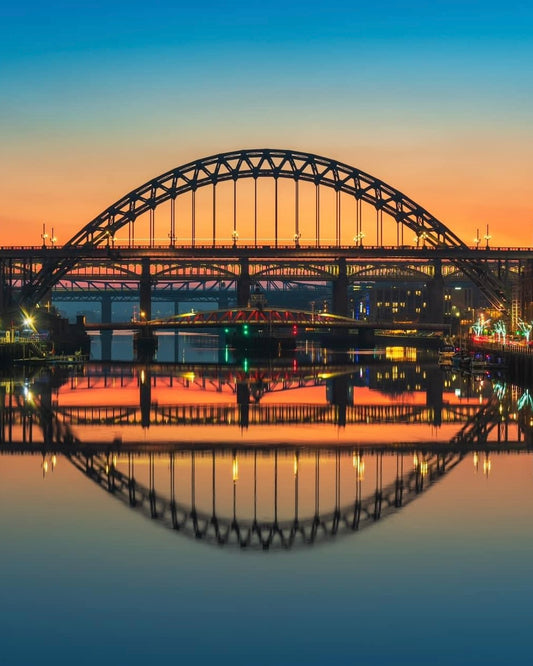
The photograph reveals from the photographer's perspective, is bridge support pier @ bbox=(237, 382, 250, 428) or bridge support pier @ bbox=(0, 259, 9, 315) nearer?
bridge support pier @ bbox=(237, 382, 250, 428)

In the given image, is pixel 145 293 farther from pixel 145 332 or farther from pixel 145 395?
pixel 145 395

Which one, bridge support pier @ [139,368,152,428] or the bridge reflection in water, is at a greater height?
bridge support pier @ [139,368,152,428]

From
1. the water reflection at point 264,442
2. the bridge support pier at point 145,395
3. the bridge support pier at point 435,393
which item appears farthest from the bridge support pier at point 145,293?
the water reflection at point 264,442

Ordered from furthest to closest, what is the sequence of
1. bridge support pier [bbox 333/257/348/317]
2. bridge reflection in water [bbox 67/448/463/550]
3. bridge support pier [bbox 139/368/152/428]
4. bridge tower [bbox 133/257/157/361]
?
1. bridge support pier [bbox 333/257/348/317]
2. bridge tower [bbox 133/257/157/361]
3. bridge support pier [bbox 139/368/152/428]
4. bridge reflection in water [bbox 67/448/463/550]

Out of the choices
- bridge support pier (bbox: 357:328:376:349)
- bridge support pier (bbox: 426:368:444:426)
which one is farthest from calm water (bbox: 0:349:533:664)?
bridge support pier (bbox: 357:328:376:349)

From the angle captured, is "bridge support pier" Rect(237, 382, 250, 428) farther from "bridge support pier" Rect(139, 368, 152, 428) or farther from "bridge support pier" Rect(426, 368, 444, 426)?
"bridge support pier" Rect(426, 368, 444, 426)

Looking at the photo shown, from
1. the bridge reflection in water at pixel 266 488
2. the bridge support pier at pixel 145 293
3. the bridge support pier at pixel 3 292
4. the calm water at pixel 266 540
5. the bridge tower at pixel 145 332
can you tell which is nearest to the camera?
the calm water at pixel 266 540

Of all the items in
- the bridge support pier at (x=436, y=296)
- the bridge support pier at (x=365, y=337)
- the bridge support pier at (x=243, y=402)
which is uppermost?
the bridge support pier at (x=436, y=296)

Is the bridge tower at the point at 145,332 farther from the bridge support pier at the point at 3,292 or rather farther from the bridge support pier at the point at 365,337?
the bridge support pier at the point at 365,337

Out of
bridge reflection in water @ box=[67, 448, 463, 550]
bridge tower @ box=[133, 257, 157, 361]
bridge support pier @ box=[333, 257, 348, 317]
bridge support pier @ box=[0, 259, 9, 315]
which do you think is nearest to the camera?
bridge reflection in water @ box=[67, 448, 463, 550]
